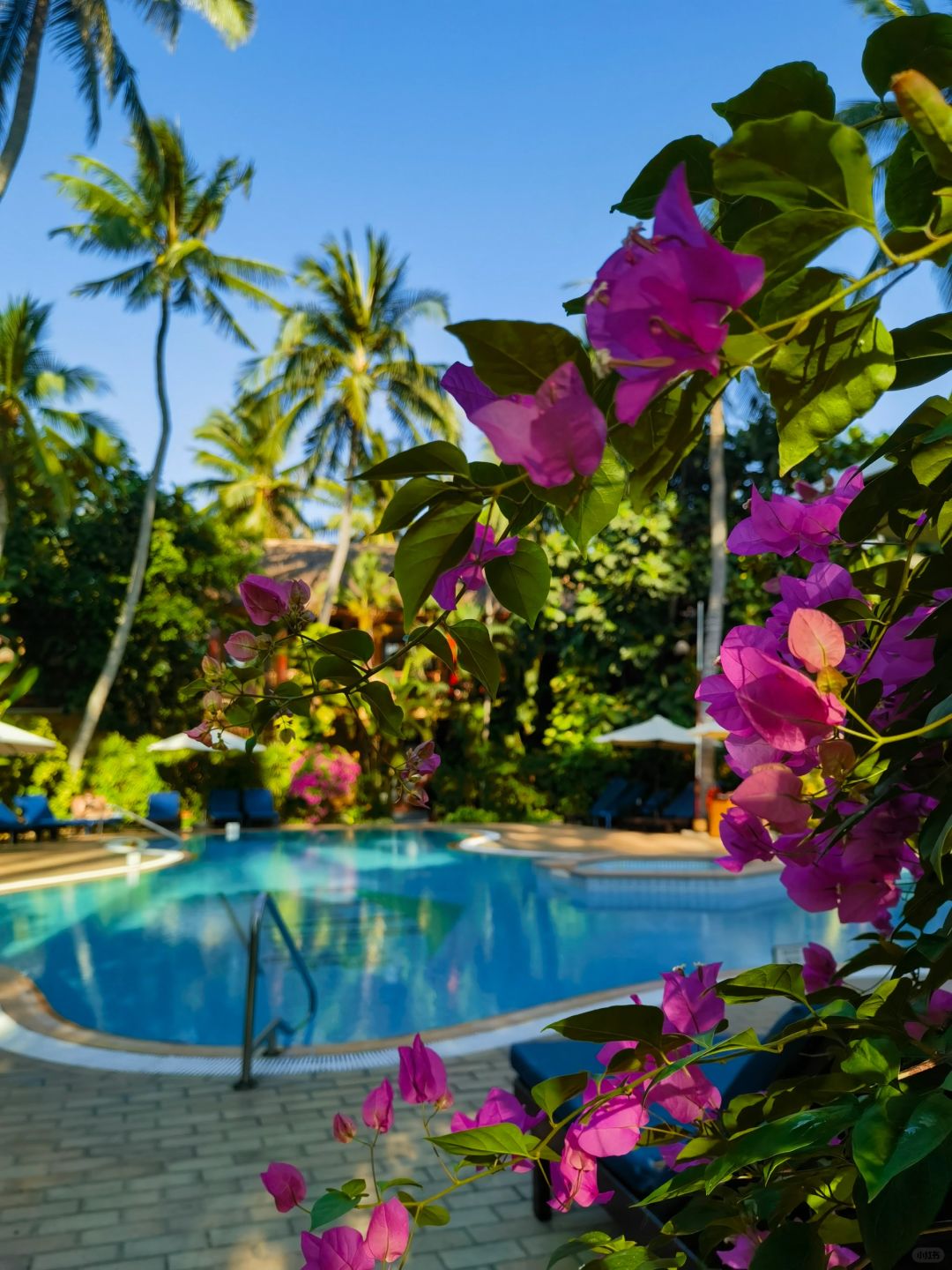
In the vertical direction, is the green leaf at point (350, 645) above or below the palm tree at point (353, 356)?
below

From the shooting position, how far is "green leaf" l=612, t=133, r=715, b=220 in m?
0.55

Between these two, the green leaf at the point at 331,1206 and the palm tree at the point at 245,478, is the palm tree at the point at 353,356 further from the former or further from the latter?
the green leaf at the point at 331,1206

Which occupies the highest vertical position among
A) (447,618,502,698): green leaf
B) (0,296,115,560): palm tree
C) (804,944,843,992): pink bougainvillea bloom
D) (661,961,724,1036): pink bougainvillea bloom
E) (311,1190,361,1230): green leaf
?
(0,296,115,560): palm tree

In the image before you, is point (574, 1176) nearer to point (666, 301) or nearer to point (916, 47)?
point (666, 301)

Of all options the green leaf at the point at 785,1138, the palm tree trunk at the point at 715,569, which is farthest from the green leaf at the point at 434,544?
the palm tree trunk at the point at 715,569

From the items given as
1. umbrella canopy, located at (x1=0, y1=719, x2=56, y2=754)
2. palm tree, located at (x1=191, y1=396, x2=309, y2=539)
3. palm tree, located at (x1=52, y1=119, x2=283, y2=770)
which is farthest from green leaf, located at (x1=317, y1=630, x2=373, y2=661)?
palm tree, located at (x1=191, y1=396, x2=309, y2=539)

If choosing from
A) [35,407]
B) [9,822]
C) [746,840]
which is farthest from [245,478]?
[746,840]

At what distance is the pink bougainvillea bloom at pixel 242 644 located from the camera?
75 centimetres

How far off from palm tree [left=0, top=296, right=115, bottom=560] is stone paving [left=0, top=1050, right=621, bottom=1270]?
13.5 meters

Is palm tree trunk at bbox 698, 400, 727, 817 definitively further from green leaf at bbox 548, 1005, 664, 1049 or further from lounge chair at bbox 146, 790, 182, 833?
green leaf at bbox 548, 1005, 664, 1049

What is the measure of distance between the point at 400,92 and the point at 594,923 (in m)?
18.8

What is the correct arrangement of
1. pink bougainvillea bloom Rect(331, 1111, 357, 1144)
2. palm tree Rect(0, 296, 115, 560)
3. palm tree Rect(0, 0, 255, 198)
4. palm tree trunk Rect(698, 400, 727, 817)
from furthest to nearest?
1. palm tree Rect(0, 296, 115, 560)
2. palm tree trunk Rect(698, 400, 727, 817)
3. palm tree Rect(0, 0, 255, 198)
4. pink bougainvillea bloom Rect(331, 1111, 357, 1144)

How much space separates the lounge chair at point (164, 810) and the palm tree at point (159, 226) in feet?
9.05

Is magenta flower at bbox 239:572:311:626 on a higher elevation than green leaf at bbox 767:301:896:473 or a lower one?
lower
